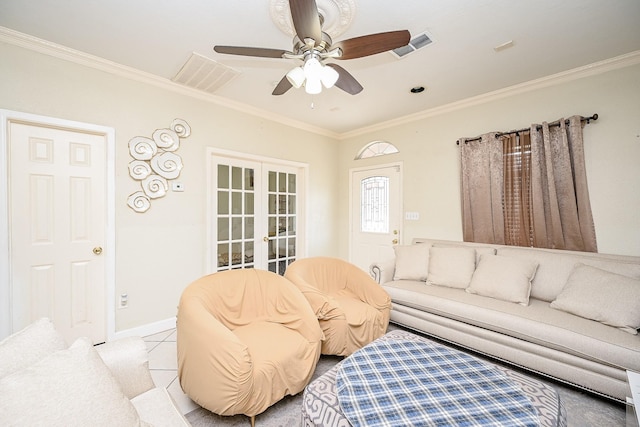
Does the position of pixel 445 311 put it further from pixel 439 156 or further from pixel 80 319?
pixel 80 319

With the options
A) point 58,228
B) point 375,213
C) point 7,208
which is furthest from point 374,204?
point 7,208

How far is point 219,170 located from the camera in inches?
131

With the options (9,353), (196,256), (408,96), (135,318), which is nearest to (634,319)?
(408,96)

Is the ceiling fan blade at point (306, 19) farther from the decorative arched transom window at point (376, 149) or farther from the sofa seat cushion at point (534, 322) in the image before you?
the decorative arched transom window at point (376, 149)

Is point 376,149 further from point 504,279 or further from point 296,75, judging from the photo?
point 296,75

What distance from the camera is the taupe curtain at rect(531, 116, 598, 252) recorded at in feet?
8.35

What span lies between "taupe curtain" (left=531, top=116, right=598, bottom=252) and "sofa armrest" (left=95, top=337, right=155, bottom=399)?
11.5 feet

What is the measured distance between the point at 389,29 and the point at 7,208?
3.32 m

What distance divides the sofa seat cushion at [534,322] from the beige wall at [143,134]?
238cm

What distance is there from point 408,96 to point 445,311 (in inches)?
95.6

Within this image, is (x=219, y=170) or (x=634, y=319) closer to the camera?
(x=634, y=319)

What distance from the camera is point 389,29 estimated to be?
201cm

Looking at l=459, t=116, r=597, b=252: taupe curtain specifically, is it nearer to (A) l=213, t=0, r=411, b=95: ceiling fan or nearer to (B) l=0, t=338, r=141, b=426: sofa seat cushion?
(A) l=213, t=0, r=411, b=95: ceiling fan

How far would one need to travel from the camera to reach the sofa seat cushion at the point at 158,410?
41.2 inches
